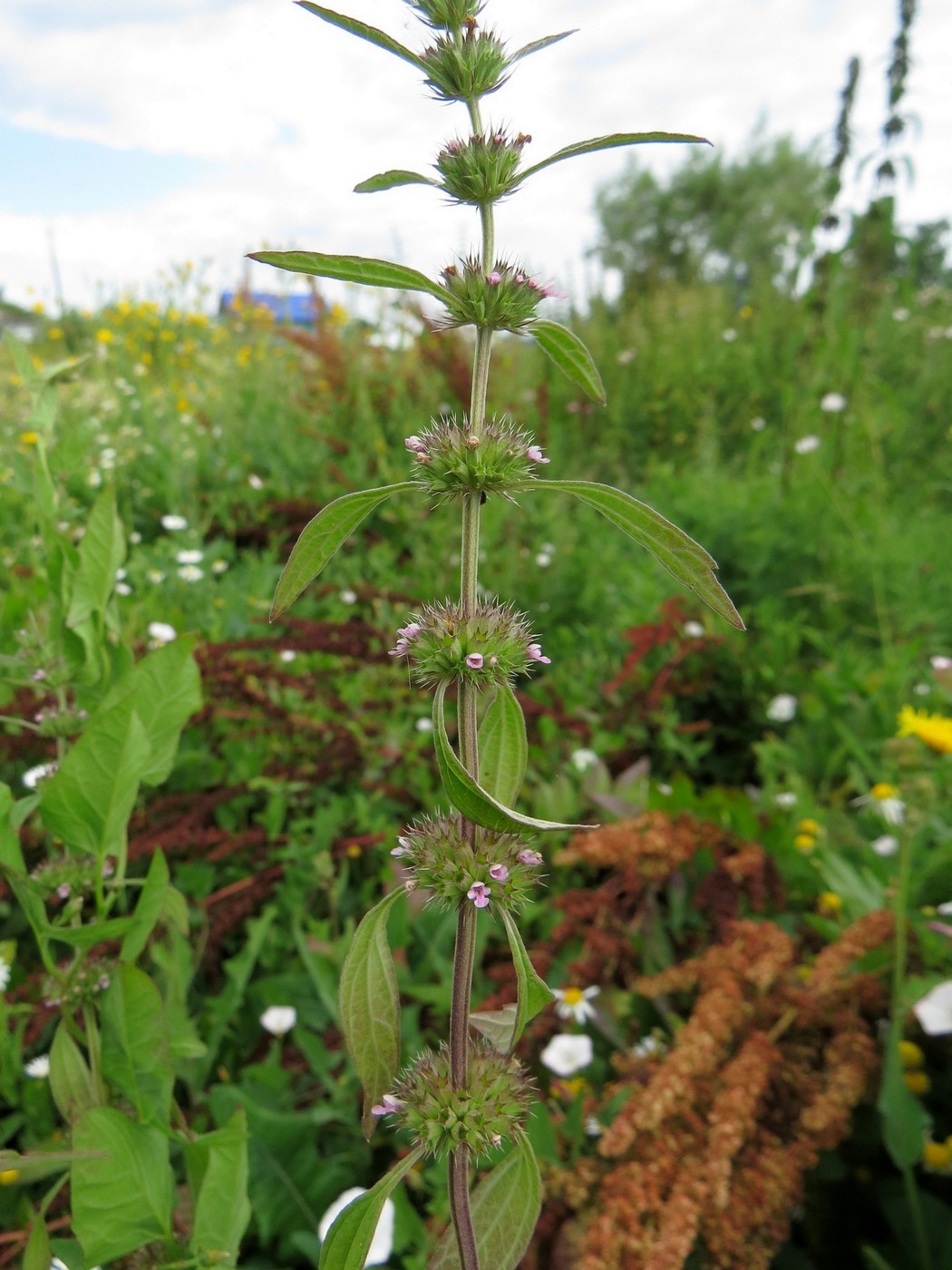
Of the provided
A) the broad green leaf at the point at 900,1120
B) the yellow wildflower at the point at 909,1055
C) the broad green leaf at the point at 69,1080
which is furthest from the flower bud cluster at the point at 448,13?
the yellow wildflower at the point at 909,1055

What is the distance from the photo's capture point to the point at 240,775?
2133 millimetres

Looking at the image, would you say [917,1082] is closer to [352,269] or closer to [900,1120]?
[900,1120]

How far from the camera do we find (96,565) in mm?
903

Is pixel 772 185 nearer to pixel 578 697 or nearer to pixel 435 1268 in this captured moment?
pixel 578 697

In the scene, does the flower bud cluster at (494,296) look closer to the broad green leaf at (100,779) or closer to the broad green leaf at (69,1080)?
the broad green leaf at (100,779)

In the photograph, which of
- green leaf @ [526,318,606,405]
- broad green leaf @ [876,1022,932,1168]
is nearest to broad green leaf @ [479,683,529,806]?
green leaf @ [526,318,606,405]

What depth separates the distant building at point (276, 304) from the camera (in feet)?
21.5

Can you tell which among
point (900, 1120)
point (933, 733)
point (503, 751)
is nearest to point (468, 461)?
point (503, 751)

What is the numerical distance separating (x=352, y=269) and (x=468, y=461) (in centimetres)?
14

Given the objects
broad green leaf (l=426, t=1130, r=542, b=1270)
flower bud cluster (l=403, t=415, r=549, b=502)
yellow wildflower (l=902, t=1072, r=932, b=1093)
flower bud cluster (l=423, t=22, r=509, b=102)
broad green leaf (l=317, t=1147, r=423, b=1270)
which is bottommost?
yellow wildflower (l=902, t=1072, r=932, b=1093)

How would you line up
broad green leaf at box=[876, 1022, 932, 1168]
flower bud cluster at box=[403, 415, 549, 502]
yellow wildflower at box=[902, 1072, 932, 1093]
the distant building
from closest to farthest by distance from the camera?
flower bud cluster at box=[403, 415, 549, 502], broad green leaf at box=[876, 1022, 932, 1168], yellow wildflower at box=[902, 1072, 932, 1093], the distant building

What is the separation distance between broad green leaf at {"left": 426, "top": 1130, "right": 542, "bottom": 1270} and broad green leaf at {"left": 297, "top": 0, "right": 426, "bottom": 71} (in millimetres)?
688

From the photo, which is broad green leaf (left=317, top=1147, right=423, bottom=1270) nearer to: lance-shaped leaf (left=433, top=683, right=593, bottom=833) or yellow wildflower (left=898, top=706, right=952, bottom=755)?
lance-shaped leaf (left=433, top=683, right=593, bottom=833)

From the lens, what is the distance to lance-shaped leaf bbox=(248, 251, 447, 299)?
21.4 inches
